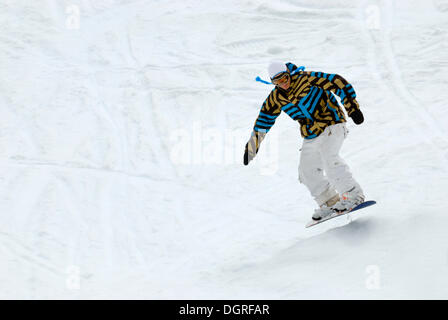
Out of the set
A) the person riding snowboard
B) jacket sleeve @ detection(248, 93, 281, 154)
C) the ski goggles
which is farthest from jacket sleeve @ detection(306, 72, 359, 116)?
jacket sleeve @ detection(248, 93, 281, 154)

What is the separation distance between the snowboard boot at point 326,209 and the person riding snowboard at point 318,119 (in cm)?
5

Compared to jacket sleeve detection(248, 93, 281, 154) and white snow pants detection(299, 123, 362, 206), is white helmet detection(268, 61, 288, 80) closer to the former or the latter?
jacket sleeve detection(248, 93, 281, 154)

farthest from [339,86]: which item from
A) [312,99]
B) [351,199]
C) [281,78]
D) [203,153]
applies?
[203,153]

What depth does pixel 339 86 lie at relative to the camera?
550cm

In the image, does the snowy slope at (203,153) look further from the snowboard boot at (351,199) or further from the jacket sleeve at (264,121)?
the jacket sleeve at (264,121)

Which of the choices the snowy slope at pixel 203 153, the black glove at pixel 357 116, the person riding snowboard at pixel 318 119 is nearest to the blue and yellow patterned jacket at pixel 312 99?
the person riding snowboard at pixel 318 119

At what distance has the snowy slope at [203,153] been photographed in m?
5.57

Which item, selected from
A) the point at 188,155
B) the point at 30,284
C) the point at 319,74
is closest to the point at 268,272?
the point at 319,74

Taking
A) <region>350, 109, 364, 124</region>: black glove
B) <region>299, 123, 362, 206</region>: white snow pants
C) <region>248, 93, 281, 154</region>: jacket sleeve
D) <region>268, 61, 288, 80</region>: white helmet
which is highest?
<region>268, 61, 288, 80</region>: white helmet

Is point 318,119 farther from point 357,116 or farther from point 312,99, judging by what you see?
point 357,116

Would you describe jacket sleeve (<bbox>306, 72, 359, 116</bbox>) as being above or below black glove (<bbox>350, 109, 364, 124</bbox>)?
above

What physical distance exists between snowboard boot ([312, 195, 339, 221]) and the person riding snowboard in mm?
53

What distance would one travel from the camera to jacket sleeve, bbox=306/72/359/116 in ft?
17.8

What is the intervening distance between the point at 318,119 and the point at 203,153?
3944 mm
